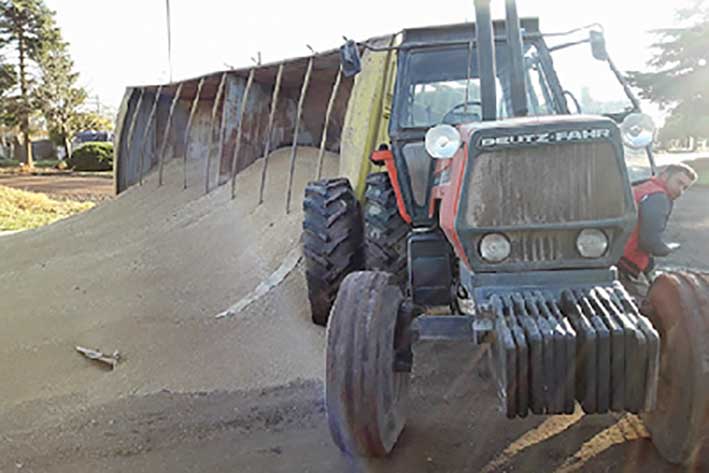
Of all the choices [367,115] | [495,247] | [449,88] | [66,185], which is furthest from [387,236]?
[66,185]

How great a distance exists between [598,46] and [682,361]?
97.3 inches

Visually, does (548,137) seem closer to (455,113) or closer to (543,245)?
(543,245)

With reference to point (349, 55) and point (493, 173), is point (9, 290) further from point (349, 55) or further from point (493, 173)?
point (493, 173)

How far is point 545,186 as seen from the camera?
3482mm

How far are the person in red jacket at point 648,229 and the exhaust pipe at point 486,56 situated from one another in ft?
4.15

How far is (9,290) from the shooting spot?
27.3ft

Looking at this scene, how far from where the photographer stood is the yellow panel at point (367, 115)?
7270mm

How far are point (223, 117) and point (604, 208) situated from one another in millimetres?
8742

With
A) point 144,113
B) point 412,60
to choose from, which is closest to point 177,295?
point 412,60

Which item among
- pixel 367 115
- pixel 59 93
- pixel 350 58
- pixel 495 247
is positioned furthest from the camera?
pixel 59 93

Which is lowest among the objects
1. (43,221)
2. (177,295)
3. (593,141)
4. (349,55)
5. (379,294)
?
(43,221)

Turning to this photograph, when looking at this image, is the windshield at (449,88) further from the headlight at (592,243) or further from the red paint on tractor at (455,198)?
the headlight at (592,243)

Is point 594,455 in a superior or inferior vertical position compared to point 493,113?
inferior

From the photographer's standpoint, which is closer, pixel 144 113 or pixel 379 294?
pixel 379 294
